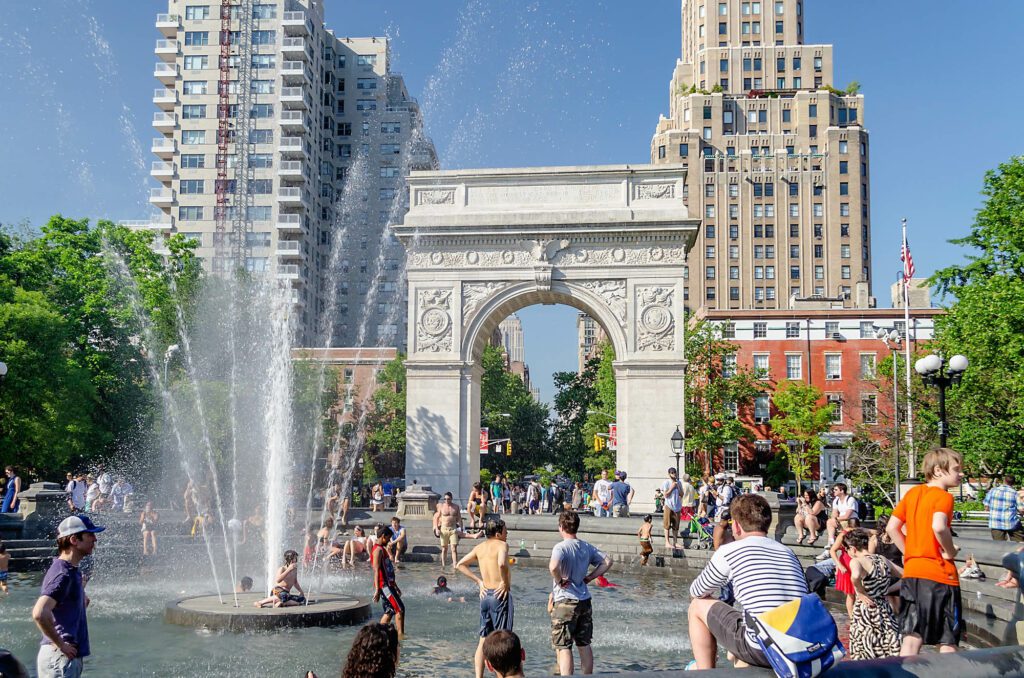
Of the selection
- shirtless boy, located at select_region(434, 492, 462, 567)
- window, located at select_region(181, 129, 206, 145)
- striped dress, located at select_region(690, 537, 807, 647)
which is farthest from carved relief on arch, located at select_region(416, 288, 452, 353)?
window, located at select_region(181, 129, 206, 145)

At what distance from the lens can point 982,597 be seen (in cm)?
1266

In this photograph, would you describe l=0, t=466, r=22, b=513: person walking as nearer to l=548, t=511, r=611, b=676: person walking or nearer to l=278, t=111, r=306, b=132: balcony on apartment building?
l=548, t=511, r=611, b=676: person walking

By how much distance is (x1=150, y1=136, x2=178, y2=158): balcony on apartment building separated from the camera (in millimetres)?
71875

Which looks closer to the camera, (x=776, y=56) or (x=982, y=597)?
(x=982, y=597)

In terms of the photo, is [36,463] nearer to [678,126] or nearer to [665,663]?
[665,663]

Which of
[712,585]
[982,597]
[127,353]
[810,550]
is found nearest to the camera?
[712,585]

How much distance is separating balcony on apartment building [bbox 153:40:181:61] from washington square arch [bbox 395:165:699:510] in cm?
4882

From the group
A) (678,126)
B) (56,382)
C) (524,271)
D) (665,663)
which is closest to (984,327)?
(524,271)

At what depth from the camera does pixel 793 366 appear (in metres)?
57.1

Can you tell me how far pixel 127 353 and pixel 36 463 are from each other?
743cm

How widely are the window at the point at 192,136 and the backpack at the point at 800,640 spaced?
74101mm

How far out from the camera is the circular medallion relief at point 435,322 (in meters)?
32.6

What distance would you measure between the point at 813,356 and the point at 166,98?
53.2 meters

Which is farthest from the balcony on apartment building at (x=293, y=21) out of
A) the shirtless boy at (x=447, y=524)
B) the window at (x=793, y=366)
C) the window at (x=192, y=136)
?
the shirtless boy at (x=447, y=524)
